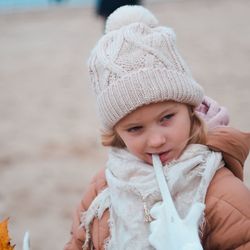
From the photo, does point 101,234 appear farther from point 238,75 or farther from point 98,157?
point 238,75

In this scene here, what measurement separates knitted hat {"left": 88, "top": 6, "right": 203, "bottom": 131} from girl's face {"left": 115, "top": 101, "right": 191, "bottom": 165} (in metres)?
0.02

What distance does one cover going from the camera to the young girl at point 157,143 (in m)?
1.39

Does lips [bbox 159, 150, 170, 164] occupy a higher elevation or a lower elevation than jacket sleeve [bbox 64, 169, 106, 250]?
higher

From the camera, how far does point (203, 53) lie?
721 cm

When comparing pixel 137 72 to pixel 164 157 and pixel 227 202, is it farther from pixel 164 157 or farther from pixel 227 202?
pixel 227 202

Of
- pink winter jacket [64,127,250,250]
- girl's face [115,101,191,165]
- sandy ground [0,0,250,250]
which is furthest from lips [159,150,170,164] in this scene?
sandy ground [0,0,250,250]

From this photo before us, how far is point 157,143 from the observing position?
4.56 feet

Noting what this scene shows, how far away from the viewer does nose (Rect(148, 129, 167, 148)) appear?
1.39 meters

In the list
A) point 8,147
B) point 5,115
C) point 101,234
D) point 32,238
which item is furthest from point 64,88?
point 101,234

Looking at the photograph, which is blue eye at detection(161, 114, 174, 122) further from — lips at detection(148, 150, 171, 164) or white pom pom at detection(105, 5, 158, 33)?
white pom pom at detection(105, 5, 158, 33)

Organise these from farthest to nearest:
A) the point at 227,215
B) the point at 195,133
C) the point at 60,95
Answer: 1. the point at 60,95
2. the point at 195,133
3. the point at 227,215

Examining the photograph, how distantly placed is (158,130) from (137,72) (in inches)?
6.2

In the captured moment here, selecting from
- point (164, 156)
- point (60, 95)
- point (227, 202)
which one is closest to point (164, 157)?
point (164, 156)

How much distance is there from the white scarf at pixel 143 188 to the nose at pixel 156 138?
2.9 inches
